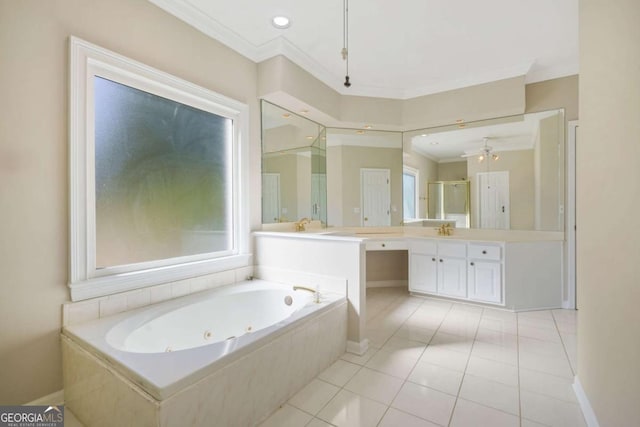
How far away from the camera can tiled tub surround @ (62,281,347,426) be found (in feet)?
3.93

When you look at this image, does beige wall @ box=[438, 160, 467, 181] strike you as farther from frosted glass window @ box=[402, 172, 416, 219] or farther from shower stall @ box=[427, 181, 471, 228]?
frosted glass window @ box=[402, 172, 416, 219]

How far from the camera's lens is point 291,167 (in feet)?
11.6

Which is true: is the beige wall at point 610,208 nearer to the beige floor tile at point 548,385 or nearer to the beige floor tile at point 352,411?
the beige floor tile at point 548,385

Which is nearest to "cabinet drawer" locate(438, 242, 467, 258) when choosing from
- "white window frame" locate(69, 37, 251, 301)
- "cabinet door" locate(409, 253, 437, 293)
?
"cabinet door" locate(409, 253, 437, 293)

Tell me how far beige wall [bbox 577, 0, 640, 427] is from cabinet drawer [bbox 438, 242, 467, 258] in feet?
5.61

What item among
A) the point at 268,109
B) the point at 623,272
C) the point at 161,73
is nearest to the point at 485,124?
the point at 268,109

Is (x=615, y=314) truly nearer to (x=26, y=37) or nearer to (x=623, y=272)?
(x=623, y=272)

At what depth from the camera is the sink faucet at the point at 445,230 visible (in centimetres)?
392

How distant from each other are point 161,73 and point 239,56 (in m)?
0.88

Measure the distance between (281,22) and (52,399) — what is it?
3.02m

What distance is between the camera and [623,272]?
47.2 inches

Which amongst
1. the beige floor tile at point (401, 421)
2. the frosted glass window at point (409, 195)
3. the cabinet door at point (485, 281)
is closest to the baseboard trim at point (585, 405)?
the beige floor tile at point (401, 421)

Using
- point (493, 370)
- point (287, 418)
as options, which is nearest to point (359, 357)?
point (287, 418)

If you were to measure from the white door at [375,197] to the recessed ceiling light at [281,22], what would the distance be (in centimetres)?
221
